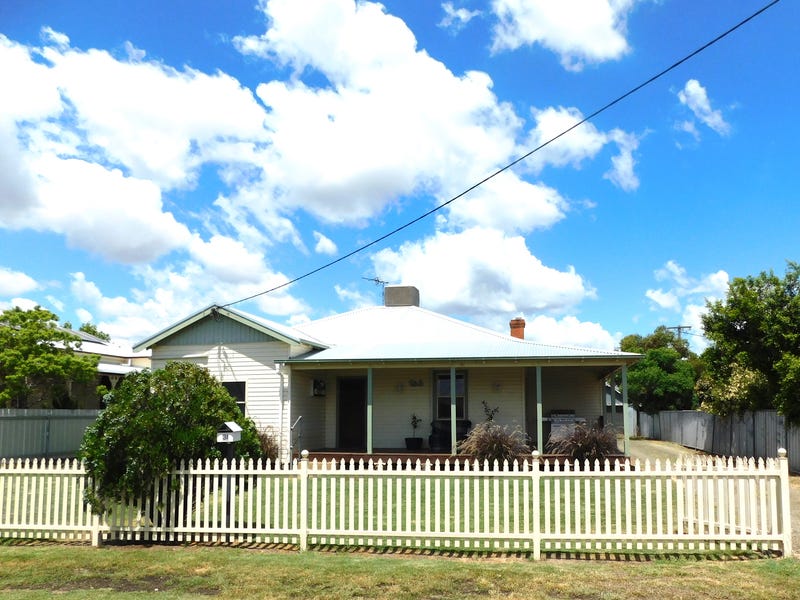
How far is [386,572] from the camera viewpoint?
23.6 ft

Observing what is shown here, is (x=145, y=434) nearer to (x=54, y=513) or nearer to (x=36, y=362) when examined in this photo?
(x=54, y=513)

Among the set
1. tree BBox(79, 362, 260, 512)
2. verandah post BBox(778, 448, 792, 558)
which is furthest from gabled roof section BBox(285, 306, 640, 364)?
verandah post BBox(778, 448, 792, 558)

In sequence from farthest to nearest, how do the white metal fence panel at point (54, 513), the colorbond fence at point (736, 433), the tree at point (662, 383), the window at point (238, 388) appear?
the tree at point (662, 383), the window at point (238, 388), the colorbond fence at point (736, 433), the white metal fence panel at point (54, 513)

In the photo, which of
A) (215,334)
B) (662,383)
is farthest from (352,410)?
(662,383)

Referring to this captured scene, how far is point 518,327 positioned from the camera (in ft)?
84.5

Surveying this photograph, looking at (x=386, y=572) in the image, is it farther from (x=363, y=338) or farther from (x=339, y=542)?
(x=363, y=338)

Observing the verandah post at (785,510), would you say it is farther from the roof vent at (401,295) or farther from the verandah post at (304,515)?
the roof vent at (401,295)

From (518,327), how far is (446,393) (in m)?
6.77

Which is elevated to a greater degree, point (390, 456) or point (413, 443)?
point (413, 443)

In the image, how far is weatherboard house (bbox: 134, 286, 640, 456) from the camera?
17906mm

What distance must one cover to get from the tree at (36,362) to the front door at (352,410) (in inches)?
373

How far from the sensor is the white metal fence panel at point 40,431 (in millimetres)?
19891

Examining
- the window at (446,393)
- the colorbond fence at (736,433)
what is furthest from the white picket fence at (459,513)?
the window at (446,393)

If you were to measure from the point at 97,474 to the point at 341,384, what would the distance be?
1211 cm
